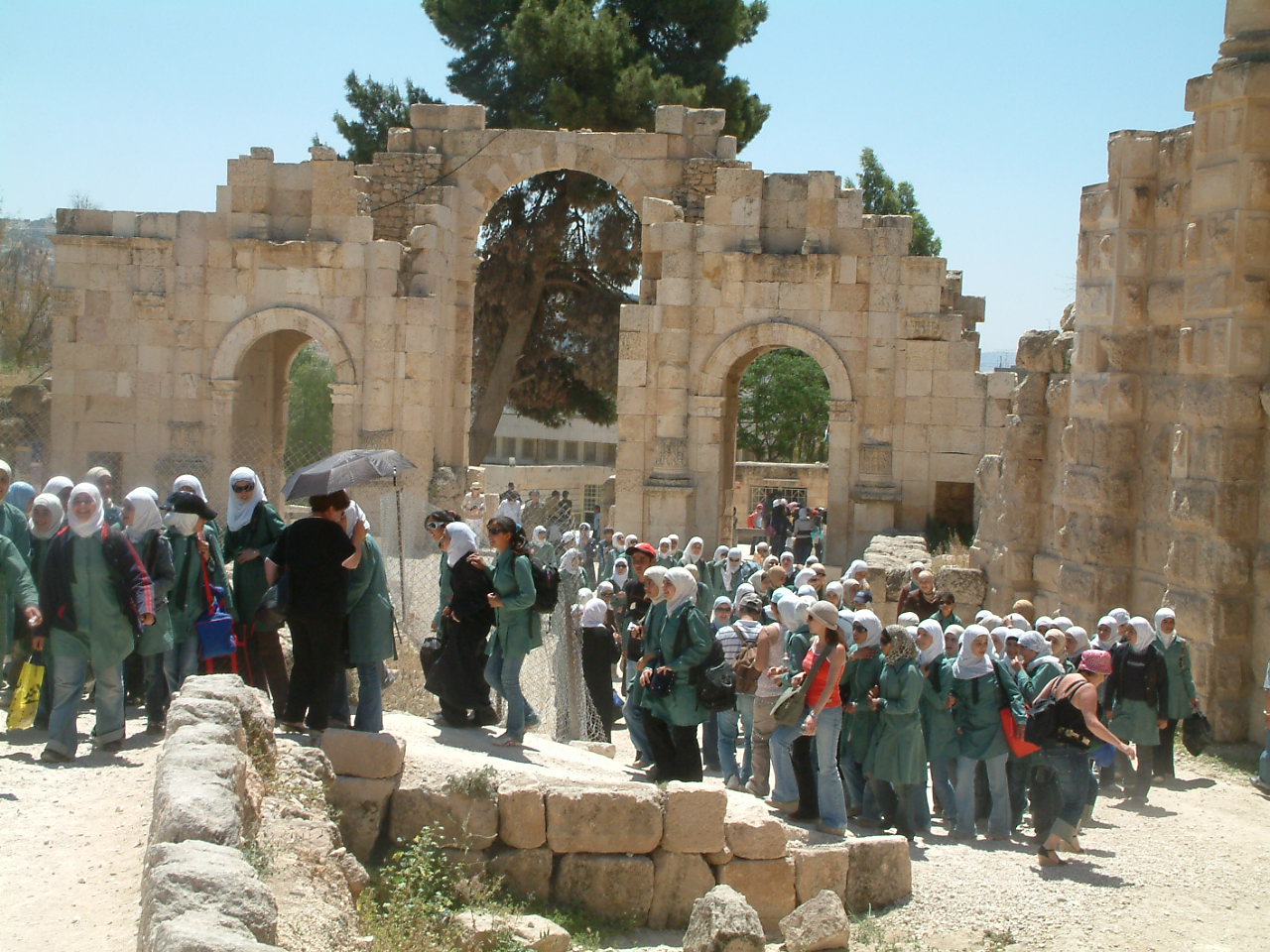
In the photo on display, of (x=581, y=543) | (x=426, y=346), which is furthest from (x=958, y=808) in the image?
(x=426, y=346)

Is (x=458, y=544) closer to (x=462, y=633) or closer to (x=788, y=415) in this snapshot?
(x=462, y=633)

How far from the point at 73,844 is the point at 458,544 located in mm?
3255

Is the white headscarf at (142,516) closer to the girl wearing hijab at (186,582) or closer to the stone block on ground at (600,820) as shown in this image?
the girl wearing hijab at (186,582)

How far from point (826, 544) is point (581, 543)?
3.23m

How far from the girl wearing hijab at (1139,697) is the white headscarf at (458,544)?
4.39m

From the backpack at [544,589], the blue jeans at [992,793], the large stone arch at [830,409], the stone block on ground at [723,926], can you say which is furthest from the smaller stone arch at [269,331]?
the stone block on ground at [723,926]

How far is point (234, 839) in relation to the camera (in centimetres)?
507

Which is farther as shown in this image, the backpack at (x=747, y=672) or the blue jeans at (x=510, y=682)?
the backpack at (x=747, y=672)

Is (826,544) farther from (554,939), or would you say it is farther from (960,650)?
(554,939)

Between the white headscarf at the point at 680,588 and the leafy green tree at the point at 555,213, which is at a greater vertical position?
the leafy green tree at the point at 555,213

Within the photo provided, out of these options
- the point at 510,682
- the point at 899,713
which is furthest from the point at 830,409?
the point at 510,682

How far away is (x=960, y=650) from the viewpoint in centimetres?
896

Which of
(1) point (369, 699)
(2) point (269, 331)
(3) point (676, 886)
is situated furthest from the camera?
(2) point (269, 331)

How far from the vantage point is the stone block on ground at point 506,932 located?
21.4ft
